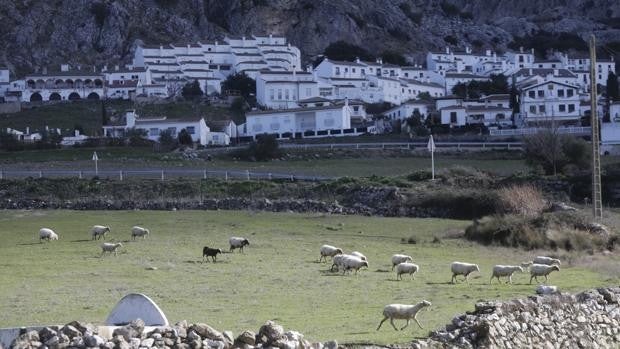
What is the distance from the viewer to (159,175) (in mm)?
70500

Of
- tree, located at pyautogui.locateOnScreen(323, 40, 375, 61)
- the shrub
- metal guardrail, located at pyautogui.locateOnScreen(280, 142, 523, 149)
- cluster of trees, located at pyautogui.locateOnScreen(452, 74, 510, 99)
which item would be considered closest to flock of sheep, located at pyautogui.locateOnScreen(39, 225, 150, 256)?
the shrub

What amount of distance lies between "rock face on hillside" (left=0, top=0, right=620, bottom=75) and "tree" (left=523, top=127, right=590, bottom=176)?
101192mm

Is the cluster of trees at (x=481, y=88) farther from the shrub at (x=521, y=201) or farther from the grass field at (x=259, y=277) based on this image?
the grass field at (x=259, y=277)

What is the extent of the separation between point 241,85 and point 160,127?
112 ft

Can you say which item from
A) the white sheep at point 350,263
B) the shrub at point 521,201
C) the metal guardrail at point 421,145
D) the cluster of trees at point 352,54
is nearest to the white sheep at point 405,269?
the white sheep at point 350,263

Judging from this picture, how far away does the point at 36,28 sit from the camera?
16488cm

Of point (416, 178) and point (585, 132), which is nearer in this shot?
point (416, 178)

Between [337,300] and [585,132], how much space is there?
82.7 metres

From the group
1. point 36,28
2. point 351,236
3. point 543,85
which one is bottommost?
point 351,236

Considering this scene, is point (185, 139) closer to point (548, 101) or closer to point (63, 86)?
point (63, 86)

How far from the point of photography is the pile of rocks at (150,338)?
1365 centimetres

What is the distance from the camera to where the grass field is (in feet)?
68.4

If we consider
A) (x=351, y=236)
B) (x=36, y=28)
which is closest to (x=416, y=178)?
(x=351, y=236)

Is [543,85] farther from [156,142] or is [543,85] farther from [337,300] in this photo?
[337,300]
